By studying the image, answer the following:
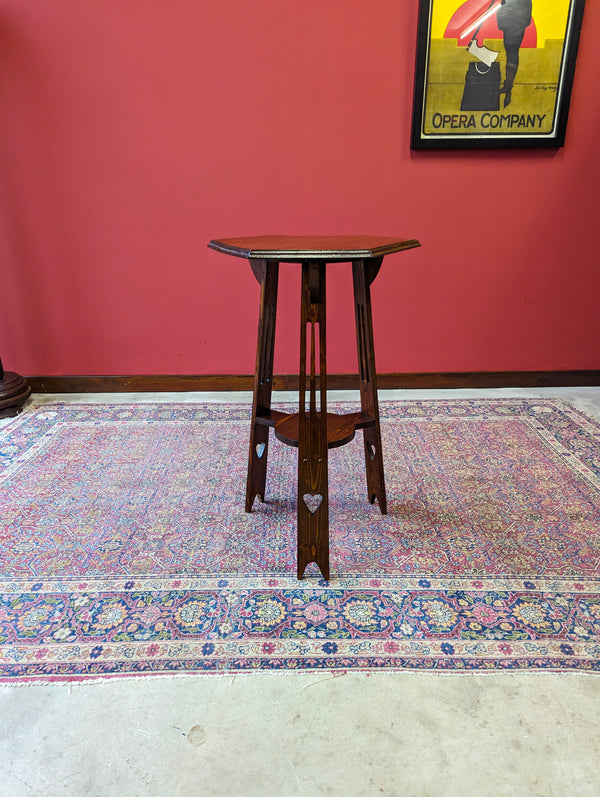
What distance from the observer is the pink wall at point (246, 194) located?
287 centimetres

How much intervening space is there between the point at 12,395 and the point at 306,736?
2.58 metres

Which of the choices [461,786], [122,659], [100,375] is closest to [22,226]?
[100,375]

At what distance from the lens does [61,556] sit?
188 centimetres

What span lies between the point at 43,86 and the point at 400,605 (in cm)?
312

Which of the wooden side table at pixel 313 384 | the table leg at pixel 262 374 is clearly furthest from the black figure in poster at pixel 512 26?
the table leg at pixel 262 374

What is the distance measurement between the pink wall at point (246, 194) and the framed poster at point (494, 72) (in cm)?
9

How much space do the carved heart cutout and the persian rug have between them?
21cm

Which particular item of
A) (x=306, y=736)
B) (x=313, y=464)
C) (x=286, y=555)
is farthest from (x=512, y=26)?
(x=306, y=736)

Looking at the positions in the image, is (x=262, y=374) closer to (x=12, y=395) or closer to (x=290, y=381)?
(x=290, y=381)

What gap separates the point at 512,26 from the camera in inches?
111

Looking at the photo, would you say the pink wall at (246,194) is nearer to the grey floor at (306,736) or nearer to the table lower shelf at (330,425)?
the table lower shelf at (330,425)

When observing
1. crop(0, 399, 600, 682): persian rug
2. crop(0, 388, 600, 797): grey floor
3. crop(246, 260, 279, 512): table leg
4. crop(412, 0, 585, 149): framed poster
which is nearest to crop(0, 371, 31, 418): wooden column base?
crop(0, 399, 600, 682): persian rug

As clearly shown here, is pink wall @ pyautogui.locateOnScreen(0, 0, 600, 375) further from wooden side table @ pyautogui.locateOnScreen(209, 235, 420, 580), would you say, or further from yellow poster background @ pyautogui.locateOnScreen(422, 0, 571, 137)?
wooden side table @ pyautogui.locateOnScreen(209, 235, 420, 580)

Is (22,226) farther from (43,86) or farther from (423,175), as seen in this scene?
(423,175)
